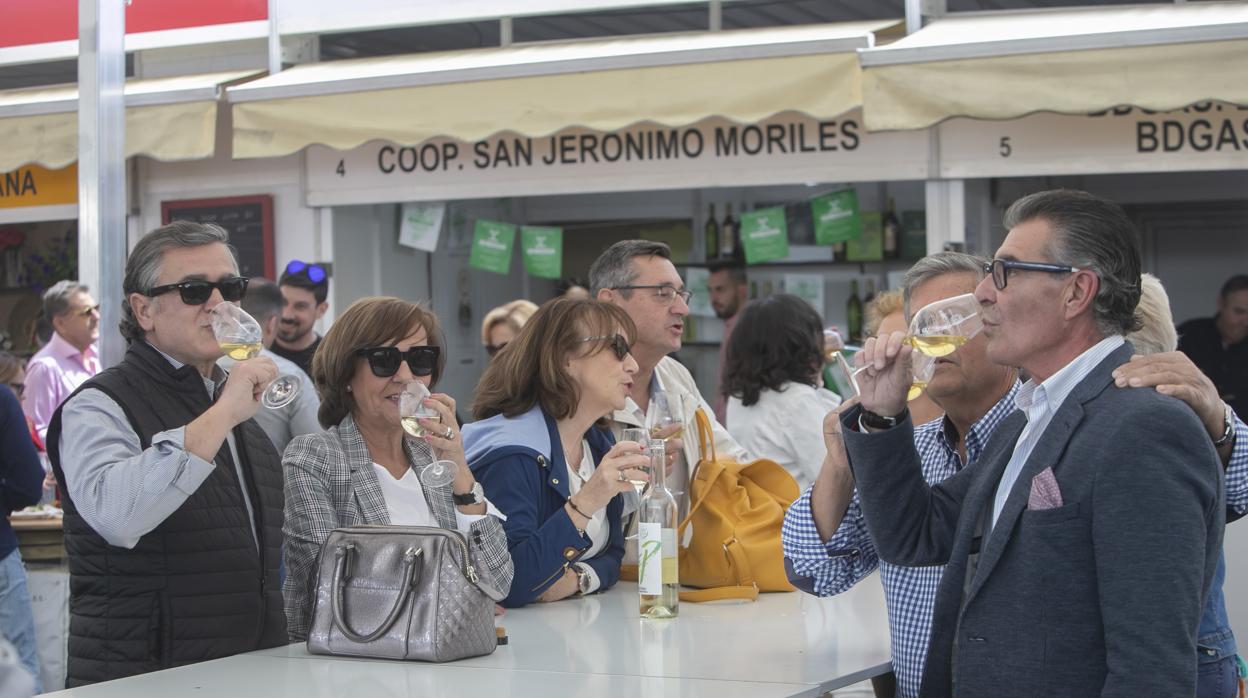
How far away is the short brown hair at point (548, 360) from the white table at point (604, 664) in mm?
522

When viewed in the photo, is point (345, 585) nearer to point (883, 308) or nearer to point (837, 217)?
point (883, 308)

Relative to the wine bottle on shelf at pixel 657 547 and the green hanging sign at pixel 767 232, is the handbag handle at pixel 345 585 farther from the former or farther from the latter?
the green hanging sign at pixel 767 232

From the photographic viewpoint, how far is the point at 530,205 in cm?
930

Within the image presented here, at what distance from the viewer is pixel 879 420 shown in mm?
2521

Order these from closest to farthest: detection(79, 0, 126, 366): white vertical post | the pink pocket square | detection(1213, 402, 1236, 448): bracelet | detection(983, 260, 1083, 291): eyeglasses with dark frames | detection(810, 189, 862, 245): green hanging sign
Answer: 1. the pink pocket square
2. detection(983, 260, 1083, 291): eyeglasses with dark frames
3. detection(1213, 402, 1236, 448): bracelet
4. detection(79, 0, 126, 366): white vertical post
5. detection(810, 189, 862, 245): green hanging sign

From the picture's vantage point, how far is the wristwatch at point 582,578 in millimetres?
3500

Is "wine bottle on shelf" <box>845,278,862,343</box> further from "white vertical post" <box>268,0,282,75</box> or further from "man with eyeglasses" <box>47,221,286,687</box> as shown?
"man with eyeglasses" <box>47,221,286,687</box>

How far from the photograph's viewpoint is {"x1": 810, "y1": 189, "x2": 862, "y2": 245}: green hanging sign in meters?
7.37

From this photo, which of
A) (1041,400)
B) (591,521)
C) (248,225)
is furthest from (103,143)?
(248,225)

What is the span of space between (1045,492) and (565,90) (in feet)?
14.1

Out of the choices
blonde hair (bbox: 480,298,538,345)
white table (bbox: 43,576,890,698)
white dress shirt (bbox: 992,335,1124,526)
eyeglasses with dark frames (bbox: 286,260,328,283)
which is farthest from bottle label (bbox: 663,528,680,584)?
blonde hair (bbox: 480,298,538,345)

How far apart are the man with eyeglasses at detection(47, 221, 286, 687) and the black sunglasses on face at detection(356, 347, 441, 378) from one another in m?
0.33

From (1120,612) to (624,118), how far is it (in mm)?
4269

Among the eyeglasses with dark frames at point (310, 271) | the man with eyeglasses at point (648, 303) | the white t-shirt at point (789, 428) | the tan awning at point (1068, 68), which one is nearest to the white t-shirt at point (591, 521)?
the man with eyeglasses at point (648, 303)
